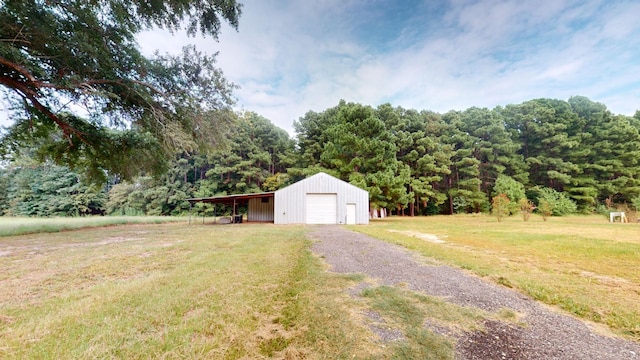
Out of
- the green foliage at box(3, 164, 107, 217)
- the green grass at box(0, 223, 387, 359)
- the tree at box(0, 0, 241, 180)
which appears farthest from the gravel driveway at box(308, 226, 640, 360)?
the green foliage at box(3, 164, 107, 217)

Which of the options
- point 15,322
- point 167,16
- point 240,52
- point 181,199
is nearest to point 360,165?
point 240,52

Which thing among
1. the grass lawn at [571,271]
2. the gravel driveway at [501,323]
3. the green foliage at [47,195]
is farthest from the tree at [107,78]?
the green foliage at [47,195]

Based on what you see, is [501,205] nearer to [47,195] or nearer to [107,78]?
[107,78]

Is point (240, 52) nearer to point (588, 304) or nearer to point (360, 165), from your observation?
point (360, 165)

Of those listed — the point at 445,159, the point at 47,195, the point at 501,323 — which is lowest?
the point at 501,323

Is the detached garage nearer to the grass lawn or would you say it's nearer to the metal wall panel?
the metal wall panel

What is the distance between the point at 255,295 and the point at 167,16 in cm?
1004

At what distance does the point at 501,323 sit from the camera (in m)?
2.52

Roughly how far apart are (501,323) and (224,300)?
10.2 ft

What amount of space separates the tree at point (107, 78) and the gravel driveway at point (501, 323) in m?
7.92

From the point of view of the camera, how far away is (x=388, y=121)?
27781 mm

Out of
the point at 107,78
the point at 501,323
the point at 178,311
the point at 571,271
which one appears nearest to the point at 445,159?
the point at 571,271

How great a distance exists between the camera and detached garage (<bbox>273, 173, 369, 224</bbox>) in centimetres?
1717

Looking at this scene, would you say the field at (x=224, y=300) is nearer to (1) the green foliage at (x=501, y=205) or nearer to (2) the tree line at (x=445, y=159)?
(1) the green foliage at (x=501, y=205)
